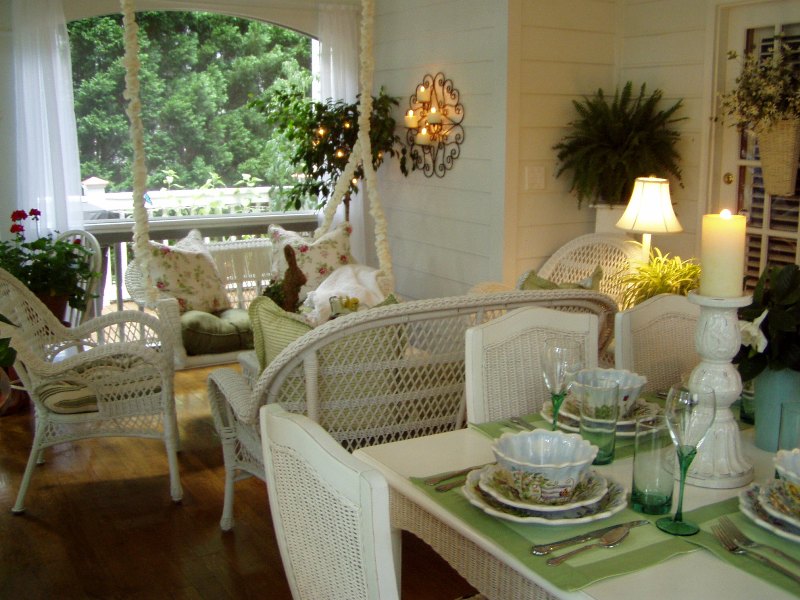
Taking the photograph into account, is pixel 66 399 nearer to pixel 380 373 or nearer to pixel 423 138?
pixel 380 373

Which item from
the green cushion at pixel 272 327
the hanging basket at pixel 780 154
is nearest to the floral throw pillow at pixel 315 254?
the green cushion at pixel 272 327

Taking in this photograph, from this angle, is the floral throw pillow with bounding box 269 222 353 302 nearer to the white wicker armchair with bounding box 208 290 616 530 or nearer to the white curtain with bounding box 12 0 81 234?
the white curtain with bounding box 12 0 81 234

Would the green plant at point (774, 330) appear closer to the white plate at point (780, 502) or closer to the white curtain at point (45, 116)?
the white plate at point (780, 502)

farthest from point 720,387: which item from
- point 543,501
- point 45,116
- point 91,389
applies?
point 45,116

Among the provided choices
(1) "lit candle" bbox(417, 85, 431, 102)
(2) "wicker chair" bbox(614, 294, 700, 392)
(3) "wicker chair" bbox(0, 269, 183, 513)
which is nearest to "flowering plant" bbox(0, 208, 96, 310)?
(3) "wicker chair" bbox(0, 269, 183, 513)

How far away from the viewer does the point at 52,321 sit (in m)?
3.78

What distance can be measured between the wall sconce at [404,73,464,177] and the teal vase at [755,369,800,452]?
11.8ft

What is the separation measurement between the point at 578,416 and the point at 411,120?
12.8 feet

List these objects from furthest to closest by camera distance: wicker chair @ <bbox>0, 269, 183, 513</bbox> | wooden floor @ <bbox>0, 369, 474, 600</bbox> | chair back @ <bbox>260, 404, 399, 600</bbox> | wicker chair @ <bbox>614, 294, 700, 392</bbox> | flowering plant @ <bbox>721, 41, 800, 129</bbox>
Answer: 1. flowering plant @ <bbox>721, 41, 800, 129</bbox>
2. wicker chair @ <bbox>0, 269, 183, 513</bbox>
3. wooden floor @ <bbox>0, 369, 474, 600</bbox>
4. wicker chair @ <bbox>614, 294, 700, 392</bbox>
5. chair back @ <bbox>260, 404, 399, 600</bbox>

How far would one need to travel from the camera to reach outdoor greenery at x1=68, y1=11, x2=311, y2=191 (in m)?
6.19

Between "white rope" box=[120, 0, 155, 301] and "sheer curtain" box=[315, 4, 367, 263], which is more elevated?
"sheer curtain" box=[315, 4, 367, 263]

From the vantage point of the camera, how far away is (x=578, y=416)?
2.02 meters

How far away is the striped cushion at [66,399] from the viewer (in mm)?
3420

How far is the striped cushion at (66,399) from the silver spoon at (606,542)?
2.52m
